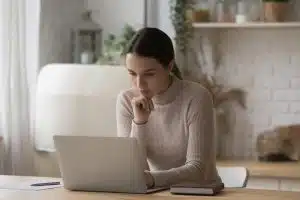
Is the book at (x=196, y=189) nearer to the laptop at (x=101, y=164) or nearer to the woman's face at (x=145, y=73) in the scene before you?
the laptop at (x=101, y=164)

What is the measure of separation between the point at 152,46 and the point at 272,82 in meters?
1.73

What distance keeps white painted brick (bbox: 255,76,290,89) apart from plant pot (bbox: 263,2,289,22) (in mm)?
385

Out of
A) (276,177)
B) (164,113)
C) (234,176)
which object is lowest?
(276,177)

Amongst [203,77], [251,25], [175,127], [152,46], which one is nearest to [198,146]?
[175,127]

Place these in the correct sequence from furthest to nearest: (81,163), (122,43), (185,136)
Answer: (122,43) → (185,136) → (81,163)

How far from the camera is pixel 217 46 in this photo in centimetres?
434

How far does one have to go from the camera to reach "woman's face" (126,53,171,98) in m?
2.65

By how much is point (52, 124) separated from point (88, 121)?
0.64 ft

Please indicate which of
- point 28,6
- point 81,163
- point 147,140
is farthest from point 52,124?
point 81,163

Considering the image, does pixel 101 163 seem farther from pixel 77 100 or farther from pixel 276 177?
pixel 276 177

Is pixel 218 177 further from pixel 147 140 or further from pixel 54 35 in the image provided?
pixel 54 35

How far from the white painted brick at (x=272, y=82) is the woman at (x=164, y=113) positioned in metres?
1.52

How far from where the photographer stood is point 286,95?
13.9 ft

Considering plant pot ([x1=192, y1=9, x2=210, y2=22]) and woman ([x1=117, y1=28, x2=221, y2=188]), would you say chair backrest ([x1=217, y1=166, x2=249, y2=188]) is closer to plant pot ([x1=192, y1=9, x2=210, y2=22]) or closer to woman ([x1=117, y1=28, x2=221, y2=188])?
woman ([x1=117, y1=28, x2=221, y2=188])
